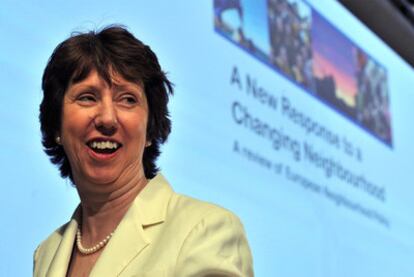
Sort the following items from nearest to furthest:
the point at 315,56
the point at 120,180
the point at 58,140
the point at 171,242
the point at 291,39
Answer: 1. the point at 171,242
2. the point at 120,180
3. the point at 58,140
4. the point at 291,39
5. the point at 315,56

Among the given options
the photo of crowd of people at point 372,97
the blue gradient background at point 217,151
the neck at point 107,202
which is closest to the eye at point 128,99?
the neck at point 107,202

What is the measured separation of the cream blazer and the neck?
0.7 inches

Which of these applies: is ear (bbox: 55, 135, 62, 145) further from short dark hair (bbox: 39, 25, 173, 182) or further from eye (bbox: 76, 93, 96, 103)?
eye (bbox: 76, 93, 96, 103)

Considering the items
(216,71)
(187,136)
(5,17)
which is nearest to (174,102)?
(187,136)

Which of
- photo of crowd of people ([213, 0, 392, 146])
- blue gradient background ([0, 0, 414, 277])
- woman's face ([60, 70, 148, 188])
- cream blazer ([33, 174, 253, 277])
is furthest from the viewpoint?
photo of crowd of people ([213, 0, 392, 146])

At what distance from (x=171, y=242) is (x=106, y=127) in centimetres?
17

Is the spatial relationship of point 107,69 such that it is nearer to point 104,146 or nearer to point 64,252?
point 104,146

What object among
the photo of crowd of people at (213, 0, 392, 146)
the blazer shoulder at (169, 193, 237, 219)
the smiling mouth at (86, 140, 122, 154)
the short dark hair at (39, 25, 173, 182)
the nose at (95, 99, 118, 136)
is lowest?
the blazer shoulder at (169, 193, 237, 219)

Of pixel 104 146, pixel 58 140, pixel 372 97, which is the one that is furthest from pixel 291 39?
pixel 104 146

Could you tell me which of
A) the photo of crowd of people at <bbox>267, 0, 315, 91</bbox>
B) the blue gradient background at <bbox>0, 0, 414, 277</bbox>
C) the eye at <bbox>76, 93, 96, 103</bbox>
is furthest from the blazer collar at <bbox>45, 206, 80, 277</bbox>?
the photo of crowd of people at <bbox>267, 0, 315, 91</bbox>

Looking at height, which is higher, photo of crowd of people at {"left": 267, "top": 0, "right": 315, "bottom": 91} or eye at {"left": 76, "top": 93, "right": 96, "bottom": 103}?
photo of crowd of people at {"left": 267, "top": 0, "right": 315, "bottom": 91}

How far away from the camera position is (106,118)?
1113 mm

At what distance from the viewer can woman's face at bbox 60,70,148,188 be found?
1.13 m

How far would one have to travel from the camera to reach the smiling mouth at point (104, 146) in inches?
44.9
